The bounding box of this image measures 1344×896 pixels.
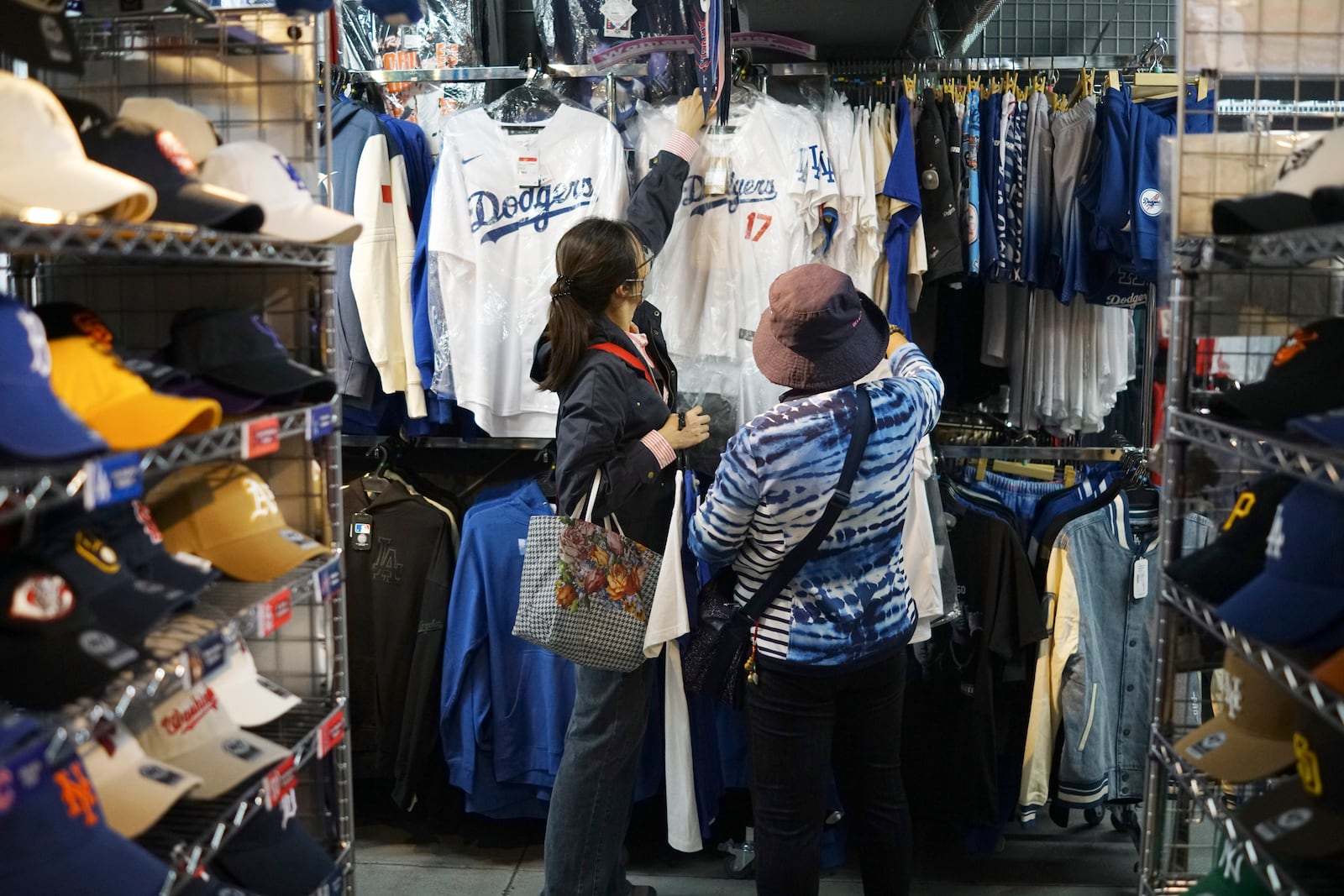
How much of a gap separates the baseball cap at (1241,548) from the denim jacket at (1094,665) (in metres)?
1.52

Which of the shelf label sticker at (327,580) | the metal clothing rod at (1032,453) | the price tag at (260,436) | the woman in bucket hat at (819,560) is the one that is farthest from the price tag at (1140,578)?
the price tag at (260,436)

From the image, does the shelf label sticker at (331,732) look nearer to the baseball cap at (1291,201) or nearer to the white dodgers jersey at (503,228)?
the white dodgers jersey at (503,228)

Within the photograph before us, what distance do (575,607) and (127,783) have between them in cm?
130

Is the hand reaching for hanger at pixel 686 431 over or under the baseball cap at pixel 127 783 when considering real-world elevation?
over

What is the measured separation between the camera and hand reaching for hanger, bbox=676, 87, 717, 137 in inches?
127

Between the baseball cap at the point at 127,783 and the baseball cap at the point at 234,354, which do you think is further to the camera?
the baseball cap at the point at 234,354

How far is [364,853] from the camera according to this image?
359cm

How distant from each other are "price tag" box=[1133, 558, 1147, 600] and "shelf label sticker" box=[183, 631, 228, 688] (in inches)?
99.9

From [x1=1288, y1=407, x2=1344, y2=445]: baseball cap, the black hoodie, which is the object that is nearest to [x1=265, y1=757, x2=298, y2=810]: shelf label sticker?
the black hoodie

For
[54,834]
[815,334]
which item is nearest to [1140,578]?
[815,334]

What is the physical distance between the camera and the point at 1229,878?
5.64ft

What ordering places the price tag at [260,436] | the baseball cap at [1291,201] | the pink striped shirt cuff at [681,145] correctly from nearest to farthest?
the baseball cap at [1291,201] → the price tag at [260,436] → the pink striped shirt cuff at [681,145]

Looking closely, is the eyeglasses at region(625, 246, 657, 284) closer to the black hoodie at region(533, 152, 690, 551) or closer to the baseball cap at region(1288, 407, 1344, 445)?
the black hoodie at region(533, 152, 690, 551)

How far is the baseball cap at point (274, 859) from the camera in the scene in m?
1.74
